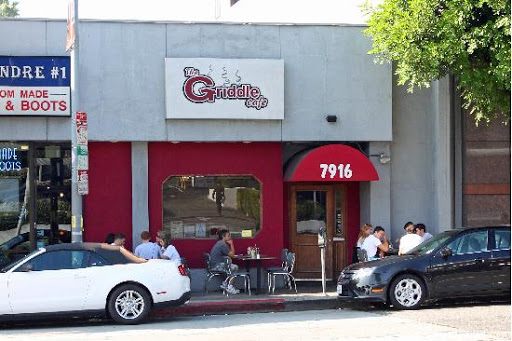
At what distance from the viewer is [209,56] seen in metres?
20.6

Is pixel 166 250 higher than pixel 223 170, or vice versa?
pixel 223 170

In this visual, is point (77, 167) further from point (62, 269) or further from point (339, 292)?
point (339, 292)

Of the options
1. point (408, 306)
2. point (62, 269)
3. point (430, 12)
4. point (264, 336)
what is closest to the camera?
point (264, 336)

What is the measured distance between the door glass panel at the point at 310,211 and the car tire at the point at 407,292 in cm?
536

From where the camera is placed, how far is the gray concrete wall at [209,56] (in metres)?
20.0

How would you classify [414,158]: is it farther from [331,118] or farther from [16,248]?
[16,248]

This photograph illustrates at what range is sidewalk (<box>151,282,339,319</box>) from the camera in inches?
696

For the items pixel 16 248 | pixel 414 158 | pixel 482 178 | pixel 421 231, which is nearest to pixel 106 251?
pixel 16 248

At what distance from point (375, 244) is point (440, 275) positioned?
3.15 m

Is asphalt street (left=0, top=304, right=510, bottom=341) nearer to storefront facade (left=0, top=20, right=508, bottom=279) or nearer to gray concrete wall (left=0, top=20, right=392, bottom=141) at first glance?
storefront facade (left=0, top=20, right=508, bottom=279)

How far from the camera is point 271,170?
2119 centimetres

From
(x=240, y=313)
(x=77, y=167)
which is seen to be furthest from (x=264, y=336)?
(x=77, y=167)

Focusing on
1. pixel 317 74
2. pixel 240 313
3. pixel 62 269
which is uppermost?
pixel 317 74

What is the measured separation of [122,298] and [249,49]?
740 cm
